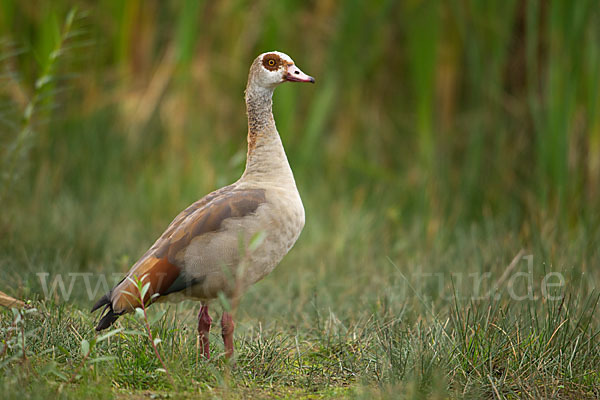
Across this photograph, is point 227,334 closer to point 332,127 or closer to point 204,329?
point 204,329

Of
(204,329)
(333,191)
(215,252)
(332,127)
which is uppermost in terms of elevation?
(215,252)

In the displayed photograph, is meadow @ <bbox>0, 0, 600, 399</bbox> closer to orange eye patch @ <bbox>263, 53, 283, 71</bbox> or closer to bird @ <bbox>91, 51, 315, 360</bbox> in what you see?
bird @ <bbox>91, 51, 315, 360</bbox>

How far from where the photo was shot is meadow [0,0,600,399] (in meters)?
3.15

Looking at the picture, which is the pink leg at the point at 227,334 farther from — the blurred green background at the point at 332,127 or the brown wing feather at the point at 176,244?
the blurred green background at the point at 332,127

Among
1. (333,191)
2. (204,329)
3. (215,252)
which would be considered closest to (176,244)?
(215,252)

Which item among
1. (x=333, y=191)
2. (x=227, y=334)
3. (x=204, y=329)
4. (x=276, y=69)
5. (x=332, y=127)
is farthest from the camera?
(x=332, y=127)

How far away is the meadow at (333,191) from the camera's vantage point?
315 centimetres

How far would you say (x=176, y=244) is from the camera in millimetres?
3371

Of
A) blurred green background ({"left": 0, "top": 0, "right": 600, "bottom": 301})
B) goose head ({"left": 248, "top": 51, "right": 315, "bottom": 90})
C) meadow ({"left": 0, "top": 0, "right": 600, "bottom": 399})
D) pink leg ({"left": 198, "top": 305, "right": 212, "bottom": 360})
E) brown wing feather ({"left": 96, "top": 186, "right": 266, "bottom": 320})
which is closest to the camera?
meadow ({"left": 0, "top": 0, "right": 600, "bottom": 399})

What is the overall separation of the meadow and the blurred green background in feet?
0.09

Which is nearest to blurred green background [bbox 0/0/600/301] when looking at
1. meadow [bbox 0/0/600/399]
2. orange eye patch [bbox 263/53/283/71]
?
meadow [bbox 0/0/600/399]

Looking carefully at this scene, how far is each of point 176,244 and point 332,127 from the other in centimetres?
537

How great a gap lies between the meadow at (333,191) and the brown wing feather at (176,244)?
15 centimetres

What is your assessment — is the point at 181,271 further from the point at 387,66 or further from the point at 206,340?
the point at 387,66
